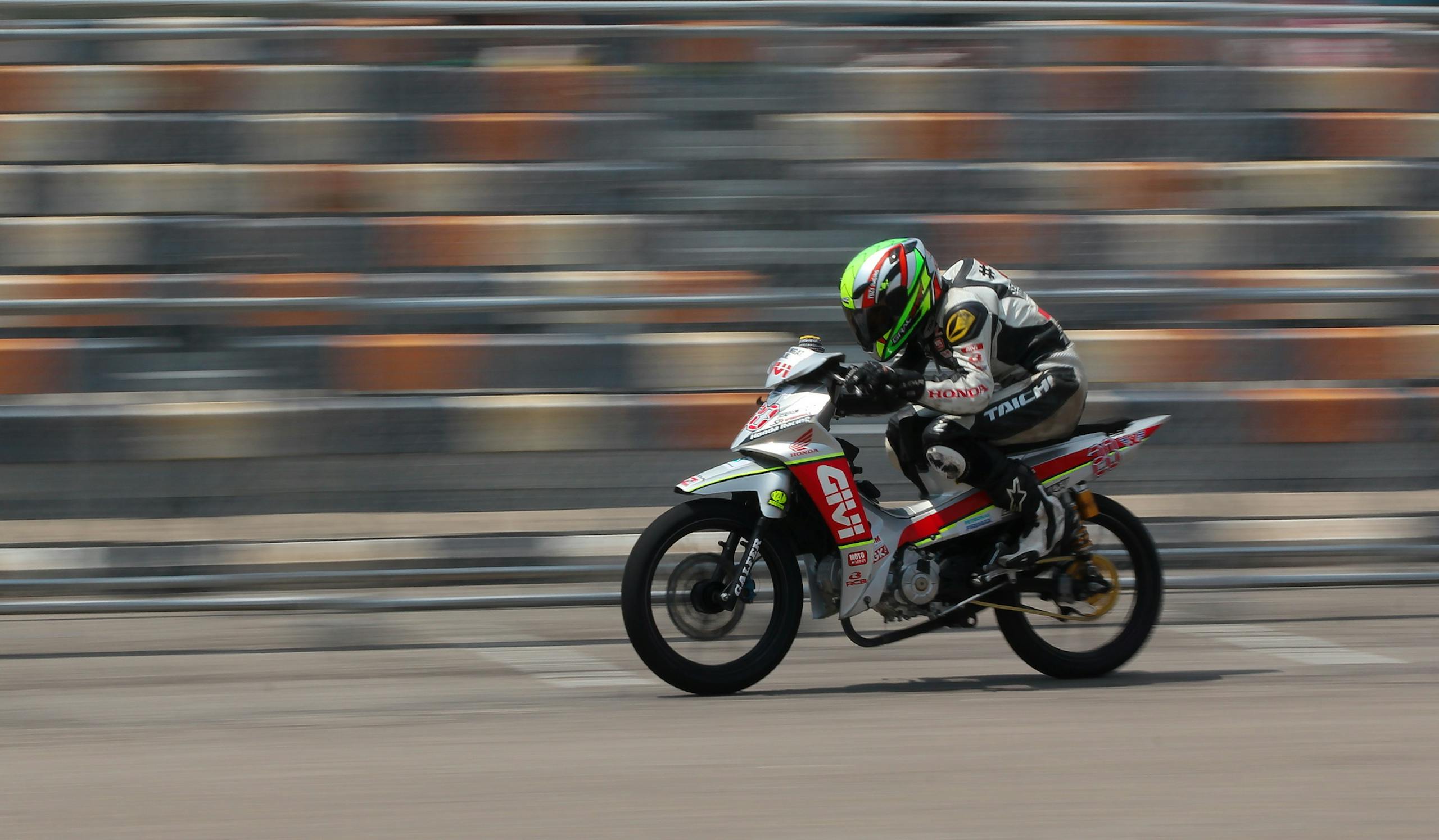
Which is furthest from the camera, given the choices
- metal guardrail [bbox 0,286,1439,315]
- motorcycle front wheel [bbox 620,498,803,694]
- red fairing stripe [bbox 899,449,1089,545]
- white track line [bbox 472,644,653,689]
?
metal guardrail [bbox 0,286,1439,315]

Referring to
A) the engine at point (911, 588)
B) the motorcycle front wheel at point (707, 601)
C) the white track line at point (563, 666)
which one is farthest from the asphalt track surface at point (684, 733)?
the engine at point (911, 588)

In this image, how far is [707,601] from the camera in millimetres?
5516

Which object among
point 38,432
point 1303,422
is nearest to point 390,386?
point 38,432

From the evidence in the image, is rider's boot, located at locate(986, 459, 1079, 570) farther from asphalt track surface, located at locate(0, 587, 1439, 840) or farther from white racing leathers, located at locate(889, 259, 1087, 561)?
asphalt track surface, located at locate(0, 587, 1439, 840)

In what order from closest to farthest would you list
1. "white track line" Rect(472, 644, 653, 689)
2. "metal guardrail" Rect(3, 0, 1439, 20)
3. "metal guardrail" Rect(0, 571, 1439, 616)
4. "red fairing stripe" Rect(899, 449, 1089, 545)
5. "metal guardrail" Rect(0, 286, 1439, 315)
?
"red fairing stripe" Rect(899, 449, 1089, 545)
"white track line" Rect(472, 644, 653, 689)
"metal guardrail" Rect(0, 571, 1439, 616)
"metal guardrail" Rect(0, 286, 1439, 315)
"metal guardrail" Rect(3, 0, 1439, 20)

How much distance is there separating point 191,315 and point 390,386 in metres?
0.86

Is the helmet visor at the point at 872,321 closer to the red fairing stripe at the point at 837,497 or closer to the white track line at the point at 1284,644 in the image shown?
the red fairing stripe at the point at 837,497

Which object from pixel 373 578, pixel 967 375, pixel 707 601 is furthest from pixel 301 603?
pixel 967 375

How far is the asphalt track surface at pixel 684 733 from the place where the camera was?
409 centimetres

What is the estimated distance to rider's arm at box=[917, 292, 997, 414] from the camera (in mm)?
5590

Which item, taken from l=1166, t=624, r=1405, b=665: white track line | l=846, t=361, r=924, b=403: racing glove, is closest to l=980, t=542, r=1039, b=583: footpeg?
l=846, t=361, r=924, b=403: racing glove

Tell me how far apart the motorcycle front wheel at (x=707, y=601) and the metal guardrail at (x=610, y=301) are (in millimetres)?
1963

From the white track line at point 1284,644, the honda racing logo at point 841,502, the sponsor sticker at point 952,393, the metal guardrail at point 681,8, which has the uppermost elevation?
the metal guardrail at point 681,8

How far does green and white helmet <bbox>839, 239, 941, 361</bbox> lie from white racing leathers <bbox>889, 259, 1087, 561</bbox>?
8 centimetres
